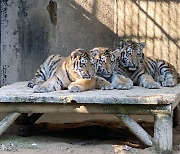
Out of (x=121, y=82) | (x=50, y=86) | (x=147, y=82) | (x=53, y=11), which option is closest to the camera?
(x=50, y=86)

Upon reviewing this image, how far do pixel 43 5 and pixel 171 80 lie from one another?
2.68m

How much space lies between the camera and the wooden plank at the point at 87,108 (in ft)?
13.0

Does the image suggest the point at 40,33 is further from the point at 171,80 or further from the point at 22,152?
the point at 22,152

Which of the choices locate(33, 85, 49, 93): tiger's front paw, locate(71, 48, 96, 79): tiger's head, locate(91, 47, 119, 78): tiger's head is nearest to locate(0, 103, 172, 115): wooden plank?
locate(33, 85, 49, 93): tiger's front paw

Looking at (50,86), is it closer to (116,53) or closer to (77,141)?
(77,141)

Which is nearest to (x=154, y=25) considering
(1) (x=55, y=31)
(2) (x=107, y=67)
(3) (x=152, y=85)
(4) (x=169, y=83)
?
(1) (x=55, y=31)

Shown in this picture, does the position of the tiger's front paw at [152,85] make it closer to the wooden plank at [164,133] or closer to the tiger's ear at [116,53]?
the tiger's ear at [116,53]

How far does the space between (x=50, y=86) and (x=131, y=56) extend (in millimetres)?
1168

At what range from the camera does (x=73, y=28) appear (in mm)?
7027

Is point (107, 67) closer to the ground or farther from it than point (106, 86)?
farther from it

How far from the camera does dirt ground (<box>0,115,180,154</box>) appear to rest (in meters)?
4.03

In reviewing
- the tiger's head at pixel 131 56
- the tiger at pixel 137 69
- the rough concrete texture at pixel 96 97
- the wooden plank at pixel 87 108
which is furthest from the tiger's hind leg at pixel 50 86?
the tiger's head at pixel 131 56

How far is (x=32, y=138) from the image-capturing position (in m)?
4.52

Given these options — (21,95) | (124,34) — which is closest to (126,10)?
(124,34)
